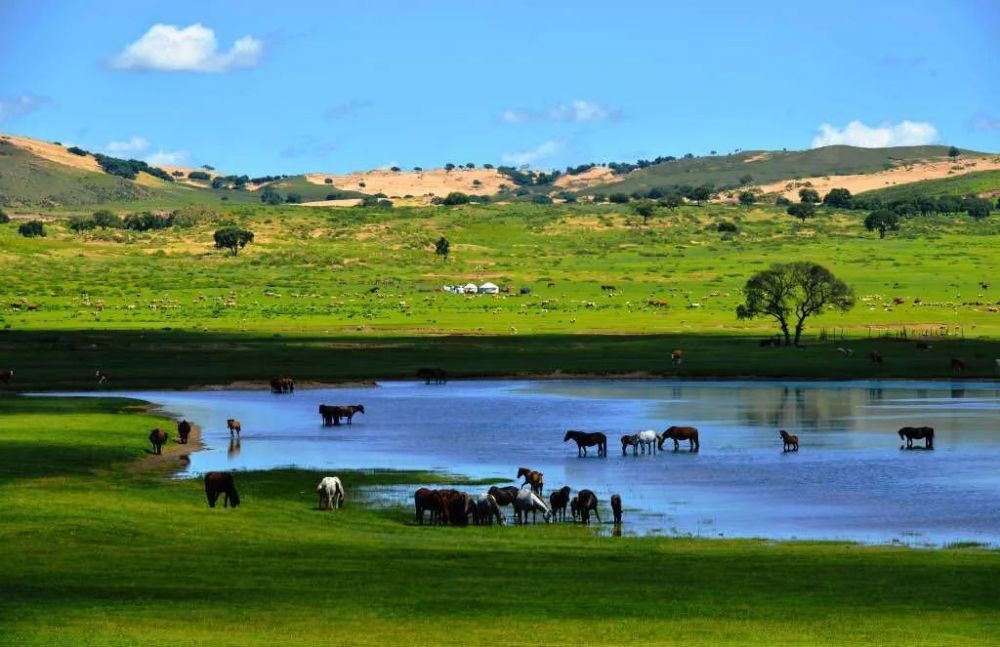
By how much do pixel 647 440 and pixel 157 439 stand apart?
656 inches

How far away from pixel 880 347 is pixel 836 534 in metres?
64.2

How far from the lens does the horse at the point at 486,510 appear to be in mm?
37219

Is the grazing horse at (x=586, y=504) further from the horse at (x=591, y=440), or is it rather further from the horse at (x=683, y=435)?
the horse at (x=683, y=435)

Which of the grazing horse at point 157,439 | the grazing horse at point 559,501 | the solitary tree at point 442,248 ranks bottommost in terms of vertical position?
the grazing horse at point 559,501

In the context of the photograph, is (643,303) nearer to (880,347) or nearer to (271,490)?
(880,347)

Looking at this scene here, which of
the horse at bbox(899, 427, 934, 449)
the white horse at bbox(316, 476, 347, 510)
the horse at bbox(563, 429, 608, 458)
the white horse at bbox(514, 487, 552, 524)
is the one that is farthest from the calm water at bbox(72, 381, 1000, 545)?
the white horse at bbox(316, 476, 347, 510)

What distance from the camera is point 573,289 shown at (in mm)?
145875

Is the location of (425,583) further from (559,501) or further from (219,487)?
(219,487)

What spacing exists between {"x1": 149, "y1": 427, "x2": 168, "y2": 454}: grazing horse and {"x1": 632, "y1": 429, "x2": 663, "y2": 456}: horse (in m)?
16.0

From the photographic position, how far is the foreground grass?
23.8 meters

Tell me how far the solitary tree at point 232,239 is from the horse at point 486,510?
149 m

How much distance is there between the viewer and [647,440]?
176ft

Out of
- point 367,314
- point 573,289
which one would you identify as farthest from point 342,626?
point 573,289

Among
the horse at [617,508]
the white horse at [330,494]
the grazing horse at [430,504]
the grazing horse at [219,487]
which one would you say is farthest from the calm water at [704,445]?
the grazing horse at [219,487]
